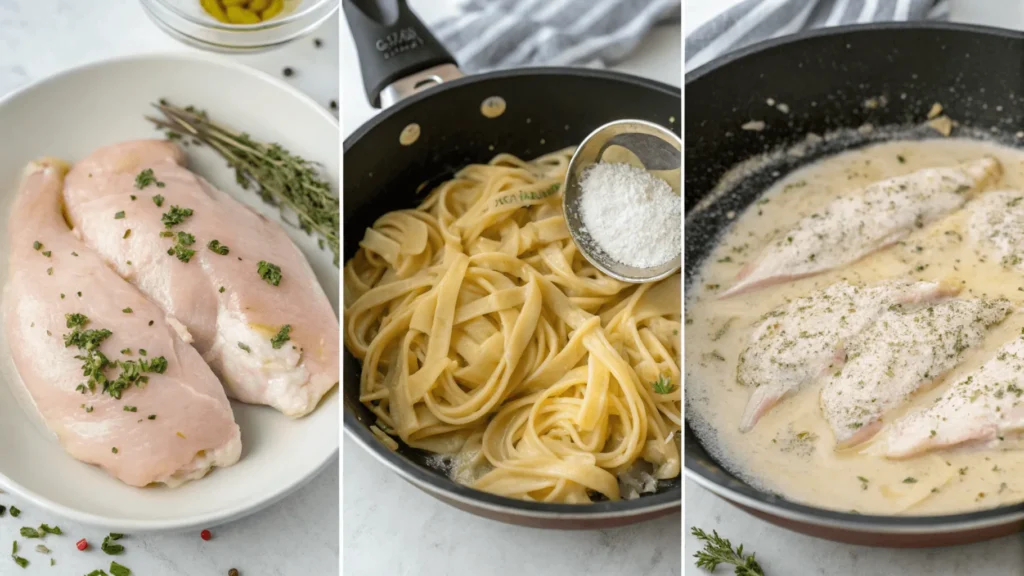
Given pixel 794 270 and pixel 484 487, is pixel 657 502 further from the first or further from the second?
pixel 794 270

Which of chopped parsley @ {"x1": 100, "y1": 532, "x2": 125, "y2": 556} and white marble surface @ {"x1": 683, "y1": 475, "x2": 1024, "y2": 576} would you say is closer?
white marble surface @ {"x1": 683, "y1": 475, "x2": 1024, "y2": 576}

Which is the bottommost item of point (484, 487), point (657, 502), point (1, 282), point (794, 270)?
point (1, 282)

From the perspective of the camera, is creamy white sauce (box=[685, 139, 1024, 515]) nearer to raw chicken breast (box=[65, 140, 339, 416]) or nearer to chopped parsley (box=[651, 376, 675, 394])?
chopped parsley (box=[651, 376, 675, 394])

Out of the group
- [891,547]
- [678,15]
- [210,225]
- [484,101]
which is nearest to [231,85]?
[210,225]

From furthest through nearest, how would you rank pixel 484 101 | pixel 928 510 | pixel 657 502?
pixel 484 101
pixel 657 502
pixel 928 510

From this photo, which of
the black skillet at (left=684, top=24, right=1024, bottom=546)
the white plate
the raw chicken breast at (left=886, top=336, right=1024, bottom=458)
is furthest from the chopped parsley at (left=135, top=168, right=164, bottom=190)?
the raw chicken breast at (left=886, top=336, right=1024, bottom=458)

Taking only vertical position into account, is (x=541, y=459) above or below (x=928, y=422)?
below

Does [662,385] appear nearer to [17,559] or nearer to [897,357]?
[897,357]
